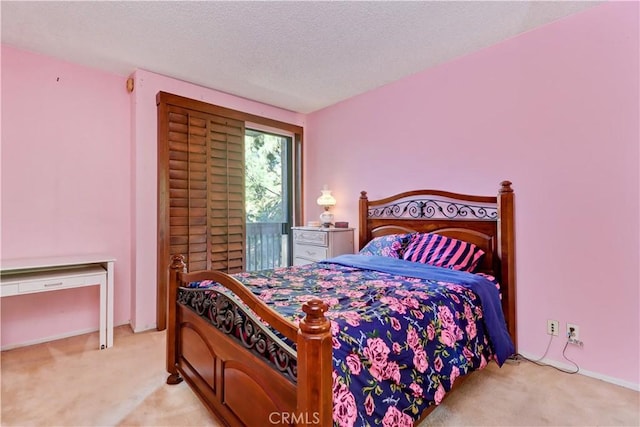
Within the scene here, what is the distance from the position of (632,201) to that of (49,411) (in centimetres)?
366

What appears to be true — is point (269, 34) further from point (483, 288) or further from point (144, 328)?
point (144, 328)

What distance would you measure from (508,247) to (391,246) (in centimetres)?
90

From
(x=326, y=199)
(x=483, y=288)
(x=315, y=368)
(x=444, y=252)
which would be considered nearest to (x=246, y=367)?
(x=315, y=368)

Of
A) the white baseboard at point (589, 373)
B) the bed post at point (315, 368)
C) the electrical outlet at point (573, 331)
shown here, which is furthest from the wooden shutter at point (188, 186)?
the electrical outlet at point (573, 331)

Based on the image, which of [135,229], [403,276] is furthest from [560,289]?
[135,229]

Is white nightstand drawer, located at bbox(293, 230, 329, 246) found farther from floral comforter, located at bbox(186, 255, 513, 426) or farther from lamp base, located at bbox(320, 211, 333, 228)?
floral comforter, located at bbox(186, 255, 513, 426)

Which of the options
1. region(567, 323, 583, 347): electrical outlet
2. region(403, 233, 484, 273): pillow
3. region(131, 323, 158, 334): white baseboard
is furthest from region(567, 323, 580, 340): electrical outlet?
region(131, 323, 158, 334): white baseboard

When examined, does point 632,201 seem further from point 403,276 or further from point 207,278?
point 207,278

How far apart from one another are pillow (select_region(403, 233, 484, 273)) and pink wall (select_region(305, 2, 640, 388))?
0.38 metres

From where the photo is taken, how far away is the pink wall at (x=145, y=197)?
2906 mm

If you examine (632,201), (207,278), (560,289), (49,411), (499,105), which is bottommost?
(49,411)

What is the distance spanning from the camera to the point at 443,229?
2.73 metres

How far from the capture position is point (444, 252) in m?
2.43

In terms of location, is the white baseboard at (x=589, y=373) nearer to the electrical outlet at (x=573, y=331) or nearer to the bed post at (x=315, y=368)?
the electrical outlet at (x=573, y=331)
